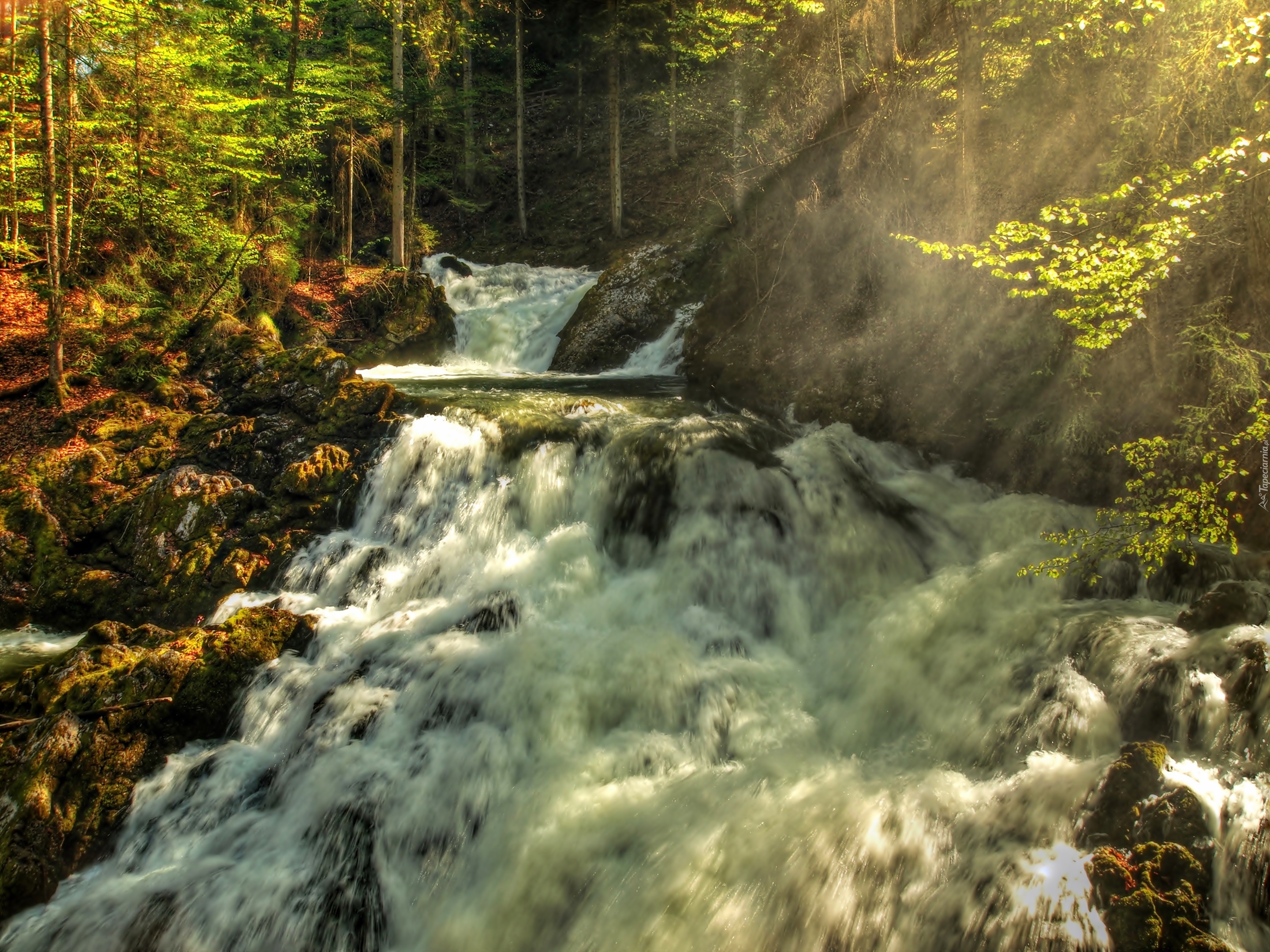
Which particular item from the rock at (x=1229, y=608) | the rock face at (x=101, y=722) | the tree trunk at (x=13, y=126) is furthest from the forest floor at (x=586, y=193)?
the rock face at (x=101, y=722)

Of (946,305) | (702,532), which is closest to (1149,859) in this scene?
(702,532)

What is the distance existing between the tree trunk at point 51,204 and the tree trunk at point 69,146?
0.21 m

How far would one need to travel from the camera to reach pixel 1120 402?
7.14m

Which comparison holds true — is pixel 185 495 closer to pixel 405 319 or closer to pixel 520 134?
pixel 405 319

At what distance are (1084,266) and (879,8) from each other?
9.07 meters

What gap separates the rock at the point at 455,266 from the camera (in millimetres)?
19297

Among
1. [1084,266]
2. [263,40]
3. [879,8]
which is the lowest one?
[1084,266]

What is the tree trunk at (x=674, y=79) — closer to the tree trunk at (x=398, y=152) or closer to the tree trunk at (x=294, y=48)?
the tree trunk at (x=398, y=152)

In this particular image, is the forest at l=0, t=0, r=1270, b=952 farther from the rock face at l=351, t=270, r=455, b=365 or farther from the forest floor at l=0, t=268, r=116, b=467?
the rock face at l=351, t=270, r=455, b=365

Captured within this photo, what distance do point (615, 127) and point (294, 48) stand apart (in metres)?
8.59

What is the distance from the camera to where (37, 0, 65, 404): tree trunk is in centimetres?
897

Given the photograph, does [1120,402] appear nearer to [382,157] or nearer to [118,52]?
[118,52]

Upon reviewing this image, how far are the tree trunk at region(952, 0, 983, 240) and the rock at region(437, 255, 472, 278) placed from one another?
44.0ft

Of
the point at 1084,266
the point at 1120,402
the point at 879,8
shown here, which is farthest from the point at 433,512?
the point at 879,8
